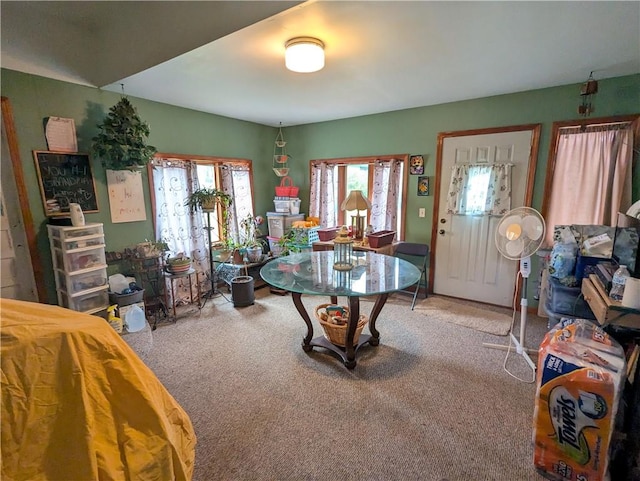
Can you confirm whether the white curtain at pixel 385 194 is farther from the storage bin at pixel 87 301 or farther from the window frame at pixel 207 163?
the storage bin at pixel 87 301

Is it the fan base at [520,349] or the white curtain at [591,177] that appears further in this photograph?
the white curtain at [591,177]

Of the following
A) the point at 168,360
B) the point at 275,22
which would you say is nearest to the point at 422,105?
the point at 275,22

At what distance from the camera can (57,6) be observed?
1.96 metres

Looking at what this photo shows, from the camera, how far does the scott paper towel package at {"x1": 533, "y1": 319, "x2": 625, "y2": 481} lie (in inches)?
52.6

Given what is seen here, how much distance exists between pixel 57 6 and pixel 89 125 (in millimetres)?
Answer: 1116

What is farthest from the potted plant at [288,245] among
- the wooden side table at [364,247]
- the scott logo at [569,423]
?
the scott logo at [569,423]

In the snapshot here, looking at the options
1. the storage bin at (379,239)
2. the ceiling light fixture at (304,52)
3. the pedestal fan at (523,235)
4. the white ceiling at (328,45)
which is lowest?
the storage bin at (379,239)

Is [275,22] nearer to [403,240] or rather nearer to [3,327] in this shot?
[3,327]

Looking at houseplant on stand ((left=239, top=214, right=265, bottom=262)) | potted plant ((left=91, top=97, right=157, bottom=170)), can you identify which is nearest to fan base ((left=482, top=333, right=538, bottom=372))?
houseplant on stand ((left=239, top=214, right=265, bottom=262))

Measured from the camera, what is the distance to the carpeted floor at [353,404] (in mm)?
1531

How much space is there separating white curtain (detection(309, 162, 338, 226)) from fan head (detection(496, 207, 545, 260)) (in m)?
2.60

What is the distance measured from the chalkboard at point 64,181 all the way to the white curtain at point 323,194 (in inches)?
109

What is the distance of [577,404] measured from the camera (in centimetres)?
138

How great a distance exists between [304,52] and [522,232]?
2063mm
